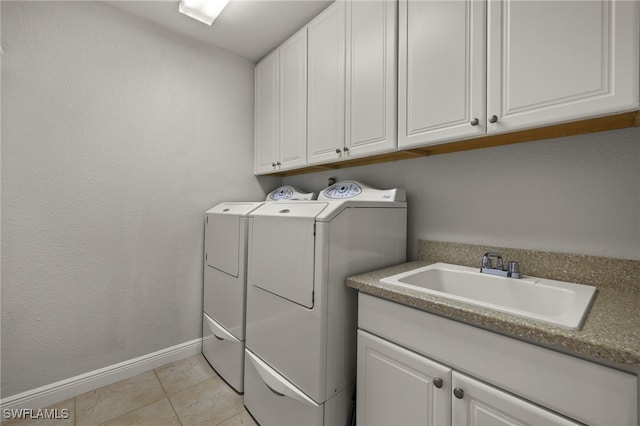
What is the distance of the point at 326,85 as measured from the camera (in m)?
1.77

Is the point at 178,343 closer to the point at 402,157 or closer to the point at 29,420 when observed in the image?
the point at 29,420

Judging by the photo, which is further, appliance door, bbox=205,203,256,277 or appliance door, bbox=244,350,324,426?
appliance door, bbox=205,203,256,277

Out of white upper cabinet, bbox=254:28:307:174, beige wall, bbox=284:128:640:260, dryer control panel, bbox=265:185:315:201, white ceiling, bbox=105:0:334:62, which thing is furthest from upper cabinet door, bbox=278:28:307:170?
beige wall, bbox=284:128:640:260

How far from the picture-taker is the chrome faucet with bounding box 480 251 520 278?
122 cm

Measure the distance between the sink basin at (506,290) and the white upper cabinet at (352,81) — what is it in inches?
27.2

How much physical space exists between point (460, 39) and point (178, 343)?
2633mm

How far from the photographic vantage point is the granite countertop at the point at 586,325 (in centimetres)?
64

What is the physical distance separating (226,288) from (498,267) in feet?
5.30

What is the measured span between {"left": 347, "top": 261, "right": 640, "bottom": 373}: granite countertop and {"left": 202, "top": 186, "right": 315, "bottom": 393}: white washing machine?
98 centimetres

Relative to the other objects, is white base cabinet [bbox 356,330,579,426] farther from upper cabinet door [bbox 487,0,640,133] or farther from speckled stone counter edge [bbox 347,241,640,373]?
upper cabinet door [bbox 487,0,640,133]

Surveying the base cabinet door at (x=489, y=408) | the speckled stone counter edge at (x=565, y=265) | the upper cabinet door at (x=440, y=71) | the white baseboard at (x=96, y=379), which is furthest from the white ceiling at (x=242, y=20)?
the white baseboard at (x=96, y=379)

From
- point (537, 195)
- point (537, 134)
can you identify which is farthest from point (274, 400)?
point (537, 134)

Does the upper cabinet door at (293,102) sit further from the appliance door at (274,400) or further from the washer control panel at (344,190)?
the appliance door at (274,400)

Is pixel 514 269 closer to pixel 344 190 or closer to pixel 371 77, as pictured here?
pixel 344 190
